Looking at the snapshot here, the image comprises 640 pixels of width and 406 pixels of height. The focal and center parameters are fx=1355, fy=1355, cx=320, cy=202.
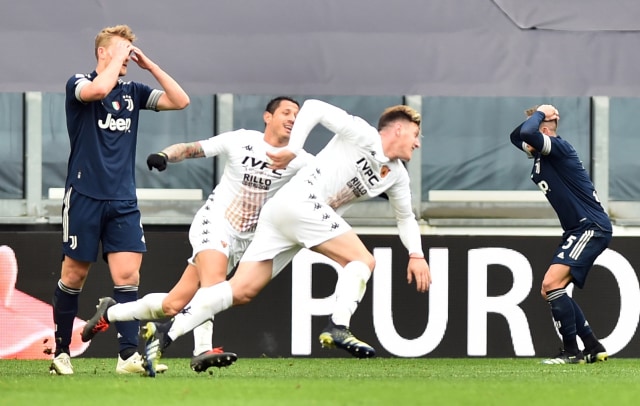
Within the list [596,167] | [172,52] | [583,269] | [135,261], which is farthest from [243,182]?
[596,167]

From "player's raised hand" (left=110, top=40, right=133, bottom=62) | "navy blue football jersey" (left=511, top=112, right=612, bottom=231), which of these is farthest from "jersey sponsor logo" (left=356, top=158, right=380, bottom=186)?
"navy blue football jersey" (left=511, top=112, right=612, bottom=231)

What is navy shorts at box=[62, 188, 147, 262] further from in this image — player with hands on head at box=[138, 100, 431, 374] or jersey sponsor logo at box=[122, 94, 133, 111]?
player with hands on head at box=[138, 100, 431, 374]

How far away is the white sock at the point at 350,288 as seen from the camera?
7832 mm

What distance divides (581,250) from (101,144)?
3988 mm

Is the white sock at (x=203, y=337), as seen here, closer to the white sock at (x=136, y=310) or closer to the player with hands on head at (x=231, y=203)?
the player with hands on head at (x=231, y=203)

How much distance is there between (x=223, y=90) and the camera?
12719mm

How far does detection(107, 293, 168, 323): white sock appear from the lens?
802 cm

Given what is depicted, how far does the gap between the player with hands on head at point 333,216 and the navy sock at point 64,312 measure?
114cm

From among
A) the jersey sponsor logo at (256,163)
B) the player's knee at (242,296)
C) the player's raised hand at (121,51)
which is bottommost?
the player's knee at (242,296)

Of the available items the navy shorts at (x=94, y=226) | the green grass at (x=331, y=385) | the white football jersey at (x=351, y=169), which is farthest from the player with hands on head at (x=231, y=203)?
the white football jersey at (x=351, y=169)

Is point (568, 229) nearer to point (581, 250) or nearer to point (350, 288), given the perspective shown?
point (581, 250)

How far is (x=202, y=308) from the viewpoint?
7797 millimetres

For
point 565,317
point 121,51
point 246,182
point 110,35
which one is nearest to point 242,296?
point 246,182

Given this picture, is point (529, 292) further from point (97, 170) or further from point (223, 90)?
point (97, 170)
